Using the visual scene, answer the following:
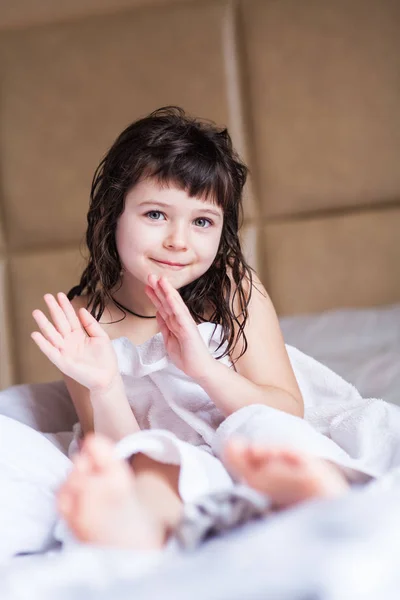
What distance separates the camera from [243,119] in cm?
213

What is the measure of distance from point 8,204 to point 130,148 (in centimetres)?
112

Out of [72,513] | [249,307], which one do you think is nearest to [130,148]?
[249,307]

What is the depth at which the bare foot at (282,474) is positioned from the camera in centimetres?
A: 65

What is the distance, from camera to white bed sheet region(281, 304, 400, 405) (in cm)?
150

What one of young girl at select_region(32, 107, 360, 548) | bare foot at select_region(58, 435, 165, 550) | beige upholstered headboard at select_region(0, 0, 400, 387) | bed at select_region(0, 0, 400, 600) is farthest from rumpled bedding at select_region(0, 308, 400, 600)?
beige upholstered headboard at select_region(0, 0, 400, 387)

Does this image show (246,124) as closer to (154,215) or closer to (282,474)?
(154,215)

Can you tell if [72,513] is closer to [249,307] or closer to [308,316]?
[249,307]

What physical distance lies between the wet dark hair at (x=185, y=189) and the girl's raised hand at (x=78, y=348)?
246 millimetres

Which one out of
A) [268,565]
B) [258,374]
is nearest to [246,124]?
[258,374]

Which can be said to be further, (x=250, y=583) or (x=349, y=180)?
(x=349, y=180)

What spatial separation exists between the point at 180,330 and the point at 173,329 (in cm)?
2

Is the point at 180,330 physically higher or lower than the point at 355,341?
higher

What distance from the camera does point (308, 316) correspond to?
6.15ft

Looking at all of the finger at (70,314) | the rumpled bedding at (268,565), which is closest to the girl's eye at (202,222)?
the finger at (70,314)
